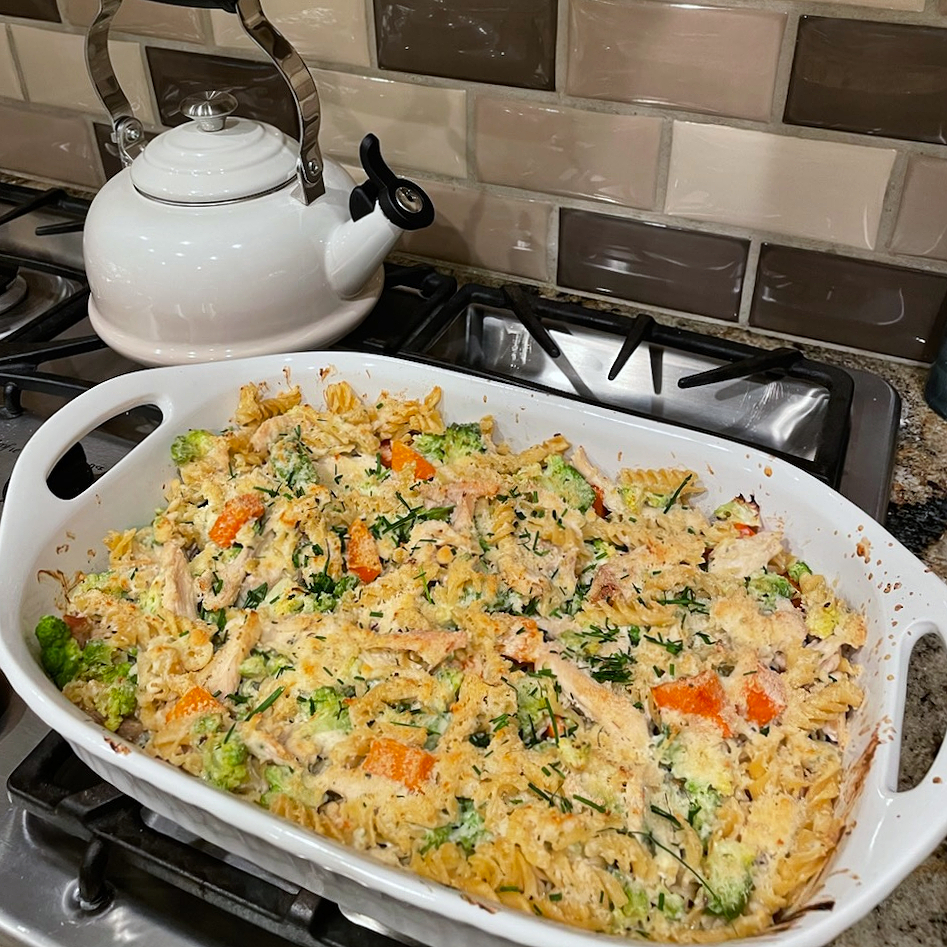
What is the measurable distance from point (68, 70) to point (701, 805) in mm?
1344

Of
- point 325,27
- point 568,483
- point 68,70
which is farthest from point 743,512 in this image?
point 68,70

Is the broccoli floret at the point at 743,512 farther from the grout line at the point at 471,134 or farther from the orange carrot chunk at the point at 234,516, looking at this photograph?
the grout line at the point at 471,134

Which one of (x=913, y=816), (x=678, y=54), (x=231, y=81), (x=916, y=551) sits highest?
(x=678, y=54)

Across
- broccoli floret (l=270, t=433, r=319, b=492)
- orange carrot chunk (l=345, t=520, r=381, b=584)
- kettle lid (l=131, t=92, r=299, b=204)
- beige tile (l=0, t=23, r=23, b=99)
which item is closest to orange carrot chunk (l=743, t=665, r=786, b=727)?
orange carrot chunk (l=345, t=520, r=381, b=584)

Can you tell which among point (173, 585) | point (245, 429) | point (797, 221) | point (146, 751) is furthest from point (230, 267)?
point (797, 221)

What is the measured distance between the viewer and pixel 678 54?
103 centimetres

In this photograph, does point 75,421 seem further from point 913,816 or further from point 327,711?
point 913,816

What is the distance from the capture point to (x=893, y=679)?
2.22 ft

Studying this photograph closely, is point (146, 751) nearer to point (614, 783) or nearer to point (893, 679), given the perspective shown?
point (614, 783)

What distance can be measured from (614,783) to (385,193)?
624mm

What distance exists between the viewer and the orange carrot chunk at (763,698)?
2.35ft

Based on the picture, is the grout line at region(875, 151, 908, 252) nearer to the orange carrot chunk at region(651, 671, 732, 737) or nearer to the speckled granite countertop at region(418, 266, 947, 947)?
the speckled granite countertop at region(418, 266, 947, 947)

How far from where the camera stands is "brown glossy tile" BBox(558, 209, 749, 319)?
3.77 feet

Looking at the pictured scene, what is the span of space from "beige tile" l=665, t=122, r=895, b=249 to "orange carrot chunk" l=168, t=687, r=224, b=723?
2.50ft
